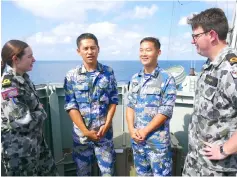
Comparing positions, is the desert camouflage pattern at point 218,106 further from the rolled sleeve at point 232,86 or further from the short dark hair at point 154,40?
the short dark hair at point 154,40

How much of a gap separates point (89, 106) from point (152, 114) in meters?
0.69

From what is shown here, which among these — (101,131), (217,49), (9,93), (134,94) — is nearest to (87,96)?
(101,131)

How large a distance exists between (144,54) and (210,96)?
0.96 m

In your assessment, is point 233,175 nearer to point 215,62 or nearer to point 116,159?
point 215,62

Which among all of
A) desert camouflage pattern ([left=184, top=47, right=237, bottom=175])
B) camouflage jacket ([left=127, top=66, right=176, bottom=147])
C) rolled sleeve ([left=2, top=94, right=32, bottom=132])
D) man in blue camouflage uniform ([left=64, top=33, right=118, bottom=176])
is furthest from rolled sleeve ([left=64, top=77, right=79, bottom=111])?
desert camouflage pattern ([left=184, top=47, right=237, bottom=175])

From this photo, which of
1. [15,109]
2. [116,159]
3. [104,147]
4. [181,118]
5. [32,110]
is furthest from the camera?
[181,118]

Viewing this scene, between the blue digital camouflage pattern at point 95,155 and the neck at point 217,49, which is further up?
the neck at point 217,49

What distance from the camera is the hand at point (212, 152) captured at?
5.52 feet

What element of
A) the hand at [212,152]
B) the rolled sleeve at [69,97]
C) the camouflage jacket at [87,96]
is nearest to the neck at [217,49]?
the hand at [212,152]

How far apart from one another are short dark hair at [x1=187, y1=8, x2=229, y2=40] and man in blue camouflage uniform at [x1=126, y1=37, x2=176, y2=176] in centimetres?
77

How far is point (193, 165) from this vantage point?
1.95m

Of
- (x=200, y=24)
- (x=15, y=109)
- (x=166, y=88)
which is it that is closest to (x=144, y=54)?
(x=166, y=88)

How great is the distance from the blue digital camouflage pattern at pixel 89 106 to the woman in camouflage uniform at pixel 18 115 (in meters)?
0.51

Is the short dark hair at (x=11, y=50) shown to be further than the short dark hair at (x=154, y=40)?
No
